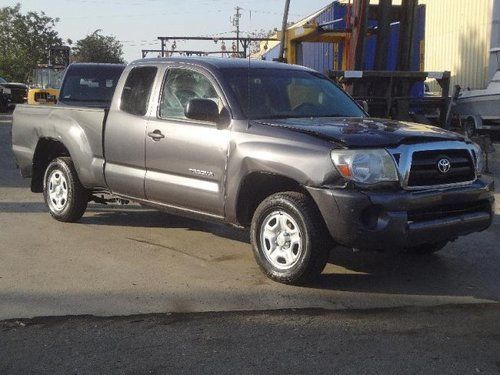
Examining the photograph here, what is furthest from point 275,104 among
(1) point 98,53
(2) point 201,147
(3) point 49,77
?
(1) point 98,53

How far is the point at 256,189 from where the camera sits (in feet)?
19.3

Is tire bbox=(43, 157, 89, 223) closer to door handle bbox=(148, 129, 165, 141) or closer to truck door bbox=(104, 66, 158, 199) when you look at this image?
truck door bbox=(104, 66, 158, 199)

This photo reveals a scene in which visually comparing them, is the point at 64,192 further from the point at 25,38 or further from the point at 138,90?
the point at 25,38

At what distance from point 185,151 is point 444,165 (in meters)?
2.34

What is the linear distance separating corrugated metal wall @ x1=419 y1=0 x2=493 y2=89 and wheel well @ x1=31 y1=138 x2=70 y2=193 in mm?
18615

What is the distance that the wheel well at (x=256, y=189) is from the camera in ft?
18.5

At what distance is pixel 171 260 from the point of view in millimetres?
6387

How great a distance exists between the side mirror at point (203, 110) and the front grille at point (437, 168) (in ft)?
5.93

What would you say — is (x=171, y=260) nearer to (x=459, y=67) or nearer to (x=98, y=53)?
(x=459, y=67)

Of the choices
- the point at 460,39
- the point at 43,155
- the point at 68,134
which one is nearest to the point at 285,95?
the point at 68,134

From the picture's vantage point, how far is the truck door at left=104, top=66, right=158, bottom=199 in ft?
22.2

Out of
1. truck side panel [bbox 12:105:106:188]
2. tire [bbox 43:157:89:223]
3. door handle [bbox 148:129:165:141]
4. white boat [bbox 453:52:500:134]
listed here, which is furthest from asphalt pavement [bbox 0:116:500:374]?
white boat [bbox 453:52:500:134]

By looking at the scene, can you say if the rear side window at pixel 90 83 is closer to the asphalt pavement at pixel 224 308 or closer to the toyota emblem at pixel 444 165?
the asphalt pavement at pixel 224 308

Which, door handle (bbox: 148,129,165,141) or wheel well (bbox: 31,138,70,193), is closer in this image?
door handle (bbox: 148,129,165,141)
